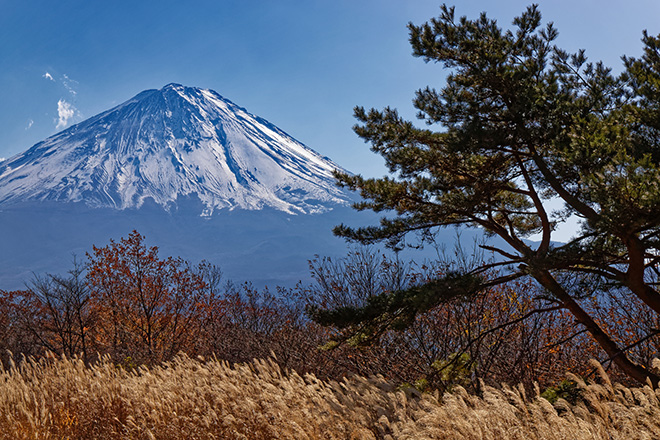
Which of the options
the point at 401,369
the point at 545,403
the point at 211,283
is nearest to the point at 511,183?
the point at 401,369

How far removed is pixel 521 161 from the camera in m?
7.86

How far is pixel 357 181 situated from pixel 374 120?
45.0 inches

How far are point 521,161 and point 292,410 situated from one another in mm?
5448

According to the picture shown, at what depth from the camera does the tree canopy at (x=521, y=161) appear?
599 centimetres

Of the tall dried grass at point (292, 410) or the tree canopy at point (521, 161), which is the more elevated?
the tree canopy at point (521, 161)

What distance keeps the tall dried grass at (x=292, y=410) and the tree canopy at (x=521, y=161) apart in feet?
5.26

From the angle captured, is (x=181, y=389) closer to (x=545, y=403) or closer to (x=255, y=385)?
(x=255, y=385)

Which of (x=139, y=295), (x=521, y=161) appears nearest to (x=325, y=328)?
(x=521, y=161)

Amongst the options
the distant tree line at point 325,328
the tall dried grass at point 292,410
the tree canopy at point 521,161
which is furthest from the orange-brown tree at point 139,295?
the tree canopy at point 521,161

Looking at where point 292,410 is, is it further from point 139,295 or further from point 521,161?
point 139,295

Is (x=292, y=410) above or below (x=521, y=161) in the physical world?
below

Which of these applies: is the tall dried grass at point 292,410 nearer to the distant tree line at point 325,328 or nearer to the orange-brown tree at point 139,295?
the distant tree line at point 325,328

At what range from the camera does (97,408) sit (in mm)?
6340

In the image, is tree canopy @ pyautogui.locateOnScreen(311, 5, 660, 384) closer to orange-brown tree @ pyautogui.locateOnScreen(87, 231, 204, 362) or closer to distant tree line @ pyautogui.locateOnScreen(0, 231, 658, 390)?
distant tree line @ pyautogui.locateOnScreen(0, 231, 658, 390)
